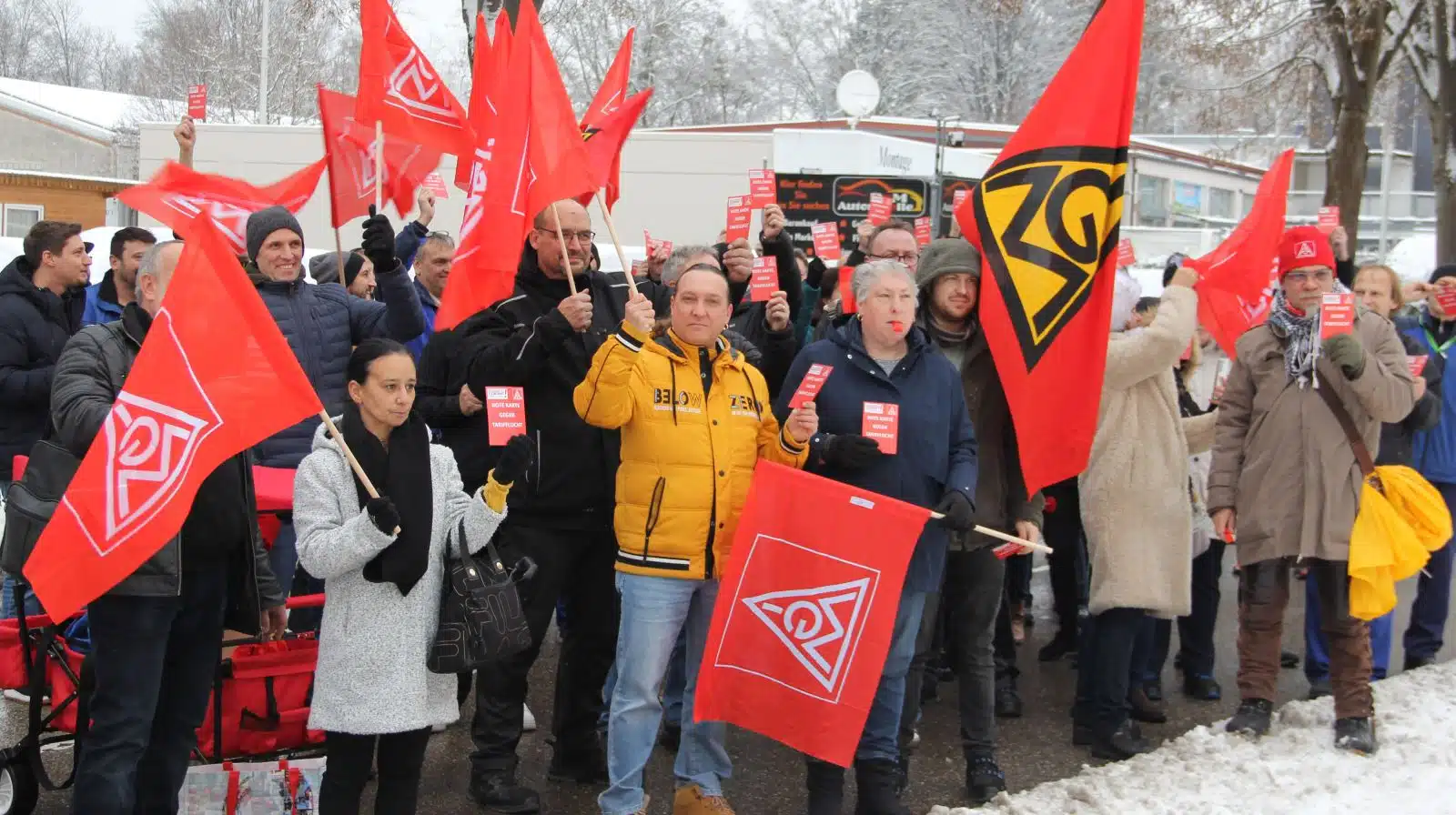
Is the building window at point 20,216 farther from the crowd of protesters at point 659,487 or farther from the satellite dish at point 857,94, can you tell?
the crowd of protesters at point 659,487

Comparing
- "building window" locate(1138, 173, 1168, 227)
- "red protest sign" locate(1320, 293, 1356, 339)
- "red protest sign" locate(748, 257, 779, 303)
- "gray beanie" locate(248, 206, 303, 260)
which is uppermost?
"building window" locate(1138, 173, 1168, 227)

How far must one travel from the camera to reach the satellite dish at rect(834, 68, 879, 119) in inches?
890

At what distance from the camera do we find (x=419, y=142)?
285 inches

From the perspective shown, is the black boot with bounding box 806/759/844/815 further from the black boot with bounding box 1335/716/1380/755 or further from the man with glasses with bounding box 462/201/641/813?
the black boot with bounding box 1335/716/1380/755

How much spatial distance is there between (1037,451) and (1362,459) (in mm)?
1568

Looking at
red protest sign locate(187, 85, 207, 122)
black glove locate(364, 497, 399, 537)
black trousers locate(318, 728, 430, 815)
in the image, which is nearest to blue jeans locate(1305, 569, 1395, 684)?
black trousers locate(318, 728, 430, 815)

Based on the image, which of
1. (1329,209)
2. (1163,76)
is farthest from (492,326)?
(1163,76)

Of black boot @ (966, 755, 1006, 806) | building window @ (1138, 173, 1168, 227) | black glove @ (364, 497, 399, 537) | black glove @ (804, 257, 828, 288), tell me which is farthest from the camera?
building window @ (1138, 173, 1168, 227)

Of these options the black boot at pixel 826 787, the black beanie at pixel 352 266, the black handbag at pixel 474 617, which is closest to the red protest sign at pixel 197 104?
the black beanie at pixel 352 266

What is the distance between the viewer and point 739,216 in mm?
6996

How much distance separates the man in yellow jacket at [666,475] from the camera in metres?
4.96

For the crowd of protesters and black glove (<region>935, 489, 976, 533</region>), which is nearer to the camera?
the crowd of protesters

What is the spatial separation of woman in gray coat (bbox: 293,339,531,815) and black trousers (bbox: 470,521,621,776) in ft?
2.64

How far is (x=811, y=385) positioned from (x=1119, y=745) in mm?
2345
